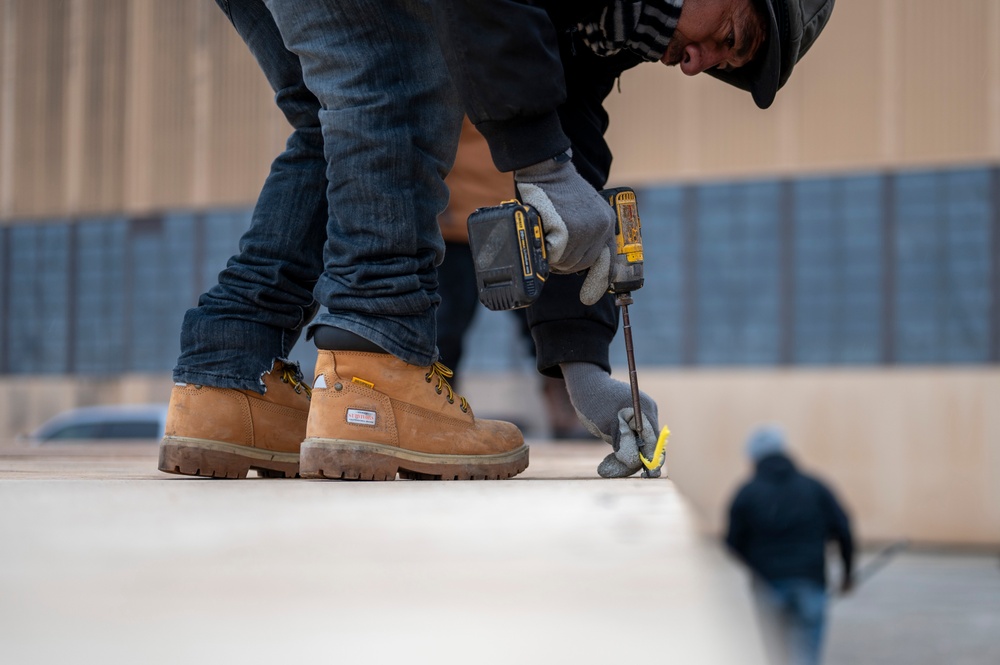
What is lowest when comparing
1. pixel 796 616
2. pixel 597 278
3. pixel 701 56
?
pixel 796 616

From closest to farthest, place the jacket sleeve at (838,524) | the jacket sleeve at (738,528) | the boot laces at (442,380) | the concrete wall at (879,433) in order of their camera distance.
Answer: the boot laces at (442,380)
the jacket sleeve at (738,528)
the jacket sleeve at (838,524)
the concrete wall at (879,433)

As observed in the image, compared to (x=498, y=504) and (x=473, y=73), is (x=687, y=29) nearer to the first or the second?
(x=473, y=73)

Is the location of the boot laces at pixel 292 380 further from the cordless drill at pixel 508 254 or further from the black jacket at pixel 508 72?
the black jacket at pixel 508 72

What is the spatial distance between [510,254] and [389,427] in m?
0.34

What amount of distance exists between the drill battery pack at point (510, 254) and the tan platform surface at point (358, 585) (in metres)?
0.74

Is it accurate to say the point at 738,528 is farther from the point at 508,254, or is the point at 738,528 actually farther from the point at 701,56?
the point at 508,254

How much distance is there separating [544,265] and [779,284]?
583 inches

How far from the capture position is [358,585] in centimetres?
78

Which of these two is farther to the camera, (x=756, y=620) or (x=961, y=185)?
(x=961, y=185)

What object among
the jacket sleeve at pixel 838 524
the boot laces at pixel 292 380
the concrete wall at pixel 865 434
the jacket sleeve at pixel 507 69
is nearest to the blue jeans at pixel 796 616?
the jacket sleeve at pixel 838 524

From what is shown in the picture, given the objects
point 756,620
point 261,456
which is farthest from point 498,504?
point 756,620

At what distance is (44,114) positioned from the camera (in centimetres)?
1867

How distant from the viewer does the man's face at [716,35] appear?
6.72 ft

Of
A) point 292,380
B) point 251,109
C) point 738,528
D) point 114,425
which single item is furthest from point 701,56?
point 251,109
